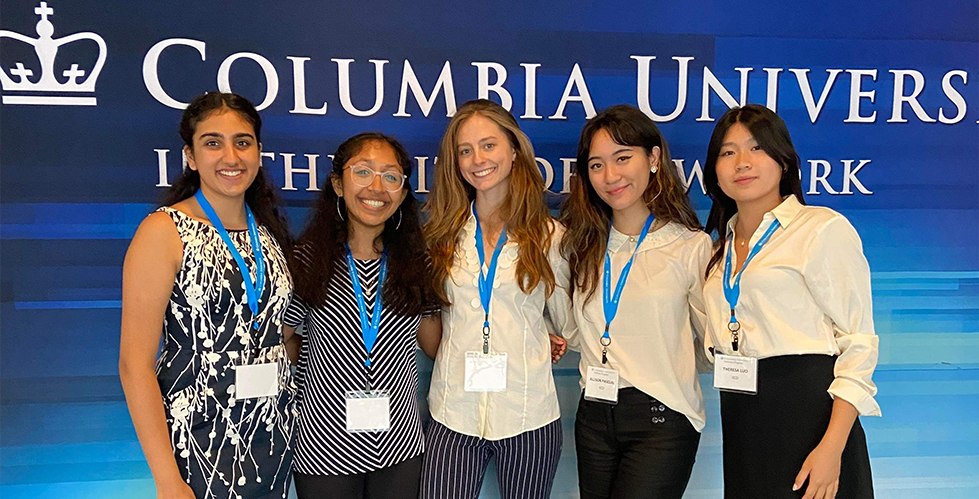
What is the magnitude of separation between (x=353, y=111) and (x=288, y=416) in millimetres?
1291

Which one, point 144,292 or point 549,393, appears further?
point 549,393

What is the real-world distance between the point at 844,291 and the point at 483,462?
131 centimetres

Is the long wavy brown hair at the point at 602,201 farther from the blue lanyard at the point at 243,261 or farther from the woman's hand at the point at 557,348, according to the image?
the blue lanyard at the point at 243,261

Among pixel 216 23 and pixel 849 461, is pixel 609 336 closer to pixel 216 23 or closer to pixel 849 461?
pixel 849 461

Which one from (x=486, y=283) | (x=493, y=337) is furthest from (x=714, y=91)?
(x=493, y=337)

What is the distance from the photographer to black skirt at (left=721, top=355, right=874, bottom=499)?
1.91 metres

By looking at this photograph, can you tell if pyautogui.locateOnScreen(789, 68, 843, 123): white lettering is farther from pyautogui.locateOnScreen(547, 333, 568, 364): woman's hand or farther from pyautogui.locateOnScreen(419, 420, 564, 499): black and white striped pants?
pyautogui.locateOnScreen(419, 420, 564, 499): black and white striped pants

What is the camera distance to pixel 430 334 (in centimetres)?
240

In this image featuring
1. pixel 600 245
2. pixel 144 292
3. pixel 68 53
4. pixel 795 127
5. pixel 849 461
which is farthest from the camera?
pixel 795 127

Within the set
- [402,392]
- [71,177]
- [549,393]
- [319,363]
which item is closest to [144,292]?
[319,363]

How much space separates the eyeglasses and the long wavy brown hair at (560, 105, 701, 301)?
666mm

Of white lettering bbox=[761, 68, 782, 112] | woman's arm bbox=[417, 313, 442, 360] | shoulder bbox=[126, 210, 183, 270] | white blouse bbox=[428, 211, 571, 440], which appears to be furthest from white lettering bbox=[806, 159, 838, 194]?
shoulder bbox=[126, 210, 183, 270]

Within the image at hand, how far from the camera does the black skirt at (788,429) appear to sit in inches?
75.2

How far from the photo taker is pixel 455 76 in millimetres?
2670
